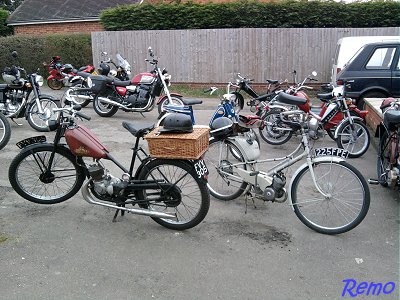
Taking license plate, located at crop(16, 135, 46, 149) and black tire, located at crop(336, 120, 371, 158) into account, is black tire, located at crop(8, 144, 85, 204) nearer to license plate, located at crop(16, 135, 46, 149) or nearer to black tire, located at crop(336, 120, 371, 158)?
license plate, located at crop(16, 135, 46, 149)

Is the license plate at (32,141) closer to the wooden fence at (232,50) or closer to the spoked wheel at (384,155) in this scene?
the spoked wheel at (384,155)

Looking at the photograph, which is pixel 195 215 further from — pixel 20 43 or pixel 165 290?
pixel 20 43

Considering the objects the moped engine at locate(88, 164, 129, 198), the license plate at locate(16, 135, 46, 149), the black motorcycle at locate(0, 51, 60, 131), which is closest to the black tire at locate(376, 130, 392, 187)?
the moped engine at locate(88, 164, 129, 198)

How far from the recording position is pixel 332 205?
4.26 m

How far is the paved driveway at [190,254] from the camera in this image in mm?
3096

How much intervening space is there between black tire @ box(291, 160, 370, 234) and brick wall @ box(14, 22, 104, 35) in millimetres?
15495

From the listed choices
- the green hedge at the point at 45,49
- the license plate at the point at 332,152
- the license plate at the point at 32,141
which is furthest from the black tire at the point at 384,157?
the green hedge at the point at 45,49

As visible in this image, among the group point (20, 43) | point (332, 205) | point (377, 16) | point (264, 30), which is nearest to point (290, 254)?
point (332, 205)

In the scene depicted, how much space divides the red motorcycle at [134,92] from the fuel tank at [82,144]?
16.7 ft

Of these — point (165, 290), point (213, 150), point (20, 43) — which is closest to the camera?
point (165, 290)

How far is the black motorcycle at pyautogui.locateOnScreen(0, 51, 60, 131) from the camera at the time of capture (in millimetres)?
7688

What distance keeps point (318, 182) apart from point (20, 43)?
46.5 ft

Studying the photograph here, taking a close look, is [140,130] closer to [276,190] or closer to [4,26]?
[276,190]

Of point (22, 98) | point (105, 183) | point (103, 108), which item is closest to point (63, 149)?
point (105, 183)
